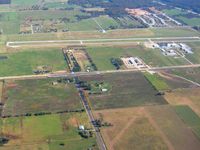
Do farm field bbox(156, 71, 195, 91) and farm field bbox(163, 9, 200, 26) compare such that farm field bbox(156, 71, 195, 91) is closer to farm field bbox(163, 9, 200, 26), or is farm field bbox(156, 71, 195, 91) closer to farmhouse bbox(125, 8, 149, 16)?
farm field bbox(163, 9, 200, 26)

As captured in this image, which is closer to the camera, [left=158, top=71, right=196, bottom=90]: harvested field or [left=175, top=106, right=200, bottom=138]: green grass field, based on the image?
[left=175, top=106, right=200, bottom=138]: green grass field

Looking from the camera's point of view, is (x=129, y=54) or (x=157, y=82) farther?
(x=129, y=54)

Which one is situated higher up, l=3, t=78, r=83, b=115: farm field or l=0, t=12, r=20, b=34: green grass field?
l=3, t=78, r=83, b=115: farm field

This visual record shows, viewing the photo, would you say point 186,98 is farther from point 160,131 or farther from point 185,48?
point 185,48

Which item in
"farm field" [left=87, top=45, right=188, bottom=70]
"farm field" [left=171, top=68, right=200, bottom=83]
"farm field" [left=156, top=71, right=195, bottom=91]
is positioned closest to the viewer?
"farm field" [left=156, top=71, right=195, bottom=91]

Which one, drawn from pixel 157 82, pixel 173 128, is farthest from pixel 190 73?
pixel 173 128

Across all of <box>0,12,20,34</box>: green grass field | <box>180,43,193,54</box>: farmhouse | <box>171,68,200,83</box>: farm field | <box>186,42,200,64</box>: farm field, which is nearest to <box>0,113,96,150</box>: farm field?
<box>171,68,200,83</box>: farm field

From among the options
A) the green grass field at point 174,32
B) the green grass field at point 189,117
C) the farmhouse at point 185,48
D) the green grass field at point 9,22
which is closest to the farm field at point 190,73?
the farmhouse at point 185,48

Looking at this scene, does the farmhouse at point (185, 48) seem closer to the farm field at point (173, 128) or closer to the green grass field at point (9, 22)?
the farm field at point (173, 128)
